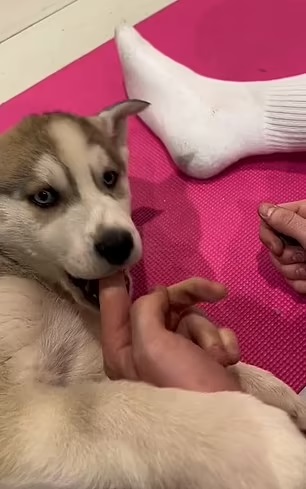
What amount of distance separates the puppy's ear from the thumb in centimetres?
33

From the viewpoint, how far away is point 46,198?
136 cm

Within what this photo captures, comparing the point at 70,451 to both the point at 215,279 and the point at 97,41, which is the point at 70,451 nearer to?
the point at 215,279

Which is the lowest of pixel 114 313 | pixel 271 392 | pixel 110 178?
pixel 271 392

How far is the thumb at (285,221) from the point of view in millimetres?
1528

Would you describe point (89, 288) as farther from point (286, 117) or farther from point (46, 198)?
point (286, 117)

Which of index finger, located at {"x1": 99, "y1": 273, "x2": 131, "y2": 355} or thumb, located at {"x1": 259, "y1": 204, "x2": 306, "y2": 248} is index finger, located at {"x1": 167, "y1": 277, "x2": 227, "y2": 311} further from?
thumb, located at {"x1": 259, "y1": 204, "x2": 306, "y2": 248}

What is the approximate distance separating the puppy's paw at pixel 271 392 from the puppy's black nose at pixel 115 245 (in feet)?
0.92

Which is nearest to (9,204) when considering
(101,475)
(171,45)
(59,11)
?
(101,475)

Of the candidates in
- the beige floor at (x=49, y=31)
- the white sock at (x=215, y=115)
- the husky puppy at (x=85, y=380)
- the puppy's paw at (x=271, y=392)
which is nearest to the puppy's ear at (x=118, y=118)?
the husky puppy at (x=85, y=380)

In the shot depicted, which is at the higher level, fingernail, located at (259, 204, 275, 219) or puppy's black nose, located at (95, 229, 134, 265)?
puppy's black nose, located at (95, 229, 134, 265)

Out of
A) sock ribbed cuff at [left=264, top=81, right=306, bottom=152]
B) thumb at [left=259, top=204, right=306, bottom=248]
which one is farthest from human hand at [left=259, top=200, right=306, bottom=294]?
sock ribbed cuff at [left=264, top=81, right=306, bottom=152]

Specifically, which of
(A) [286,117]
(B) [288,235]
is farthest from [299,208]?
(A) [286,117]

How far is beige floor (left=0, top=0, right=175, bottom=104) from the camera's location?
7.36 ft

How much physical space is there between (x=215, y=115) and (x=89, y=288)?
69 cm
